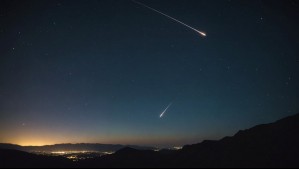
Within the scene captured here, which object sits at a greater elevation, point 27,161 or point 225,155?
point 225,155

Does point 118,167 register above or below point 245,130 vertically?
below

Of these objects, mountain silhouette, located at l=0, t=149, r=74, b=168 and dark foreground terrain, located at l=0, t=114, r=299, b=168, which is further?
mountain silhouette, located at l=0, t=149, r=74, b=168

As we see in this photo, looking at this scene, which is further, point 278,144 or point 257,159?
point 278,144

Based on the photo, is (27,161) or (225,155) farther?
(27,161)

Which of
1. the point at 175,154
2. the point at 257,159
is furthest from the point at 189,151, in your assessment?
the point at 257,159

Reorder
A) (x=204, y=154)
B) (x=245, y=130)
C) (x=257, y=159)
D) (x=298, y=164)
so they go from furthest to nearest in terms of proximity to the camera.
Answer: (x=245, y=130), (x=204, y=154), (x=257, y=159), (x=298, y=164)

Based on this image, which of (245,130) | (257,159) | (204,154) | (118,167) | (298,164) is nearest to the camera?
(298,164)

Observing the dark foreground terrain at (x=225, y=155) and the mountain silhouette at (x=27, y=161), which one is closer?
the dark foreground terrain at (x=225, y=155)

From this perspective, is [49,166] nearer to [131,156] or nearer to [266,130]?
[131,156]
